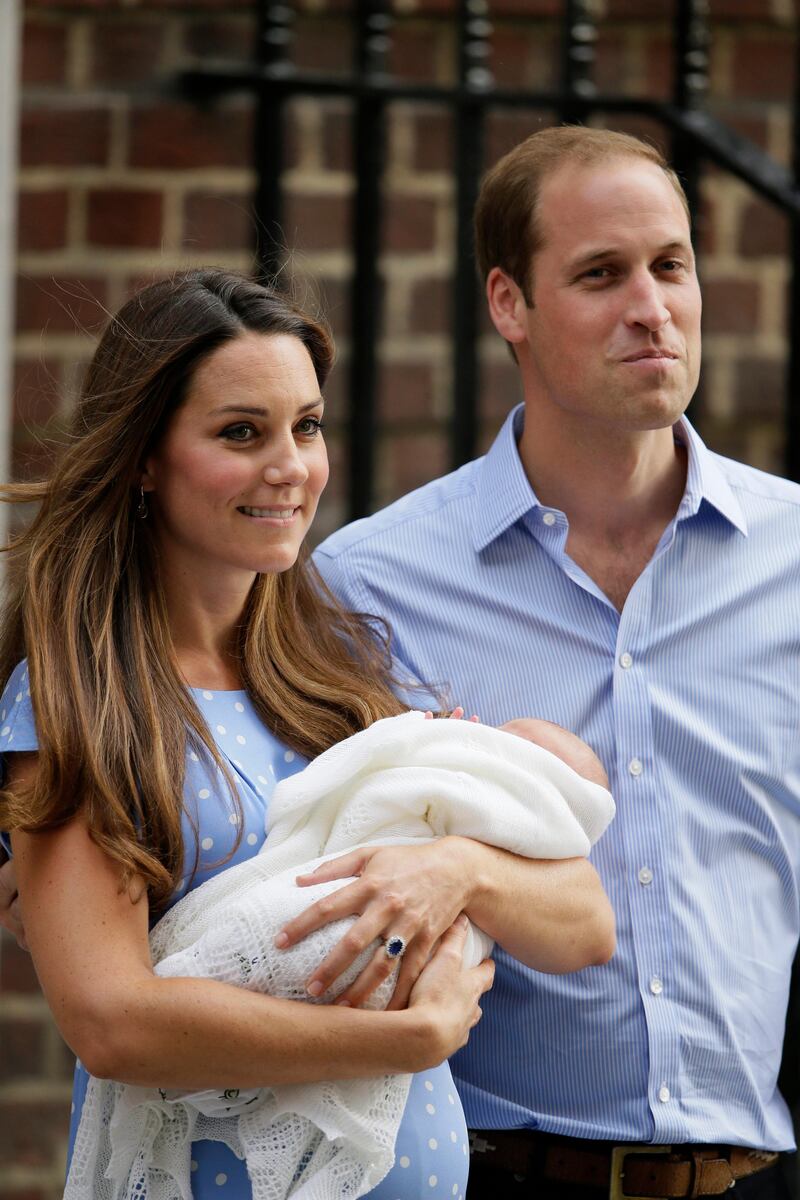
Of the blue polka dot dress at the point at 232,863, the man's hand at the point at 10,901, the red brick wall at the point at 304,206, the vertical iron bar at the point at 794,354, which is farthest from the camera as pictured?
the red brick wall at the point at 304,206

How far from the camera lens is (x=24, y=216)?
11.6ft

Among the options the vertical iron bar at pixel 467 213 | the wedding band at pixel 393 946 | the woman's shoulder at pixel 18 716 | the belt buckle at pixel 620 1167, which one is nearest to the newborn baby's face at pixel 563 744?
the wedding band at pixel 393 946

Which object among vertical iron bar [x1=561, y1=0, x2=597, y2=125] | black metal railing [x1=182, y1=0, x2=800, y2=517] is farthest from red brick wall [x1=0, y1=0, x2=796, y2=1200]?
vertical iron bar [x1=561, y1=0, x2=597, y2=125]

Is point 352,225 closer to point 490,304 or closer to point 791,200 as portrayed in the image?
point 490,304

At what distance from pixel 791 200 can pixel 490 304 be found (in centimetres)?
55

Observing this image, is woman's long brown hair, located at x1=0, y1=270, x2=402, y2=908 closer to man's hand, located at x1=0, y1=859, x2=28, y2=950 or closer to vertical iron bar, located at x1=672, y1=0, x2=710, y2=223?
man's hand, located at x1=0, y1=859, x2=28, y2=950

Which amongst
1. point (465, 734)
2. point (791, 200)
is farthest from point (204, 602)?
point (791, 200)

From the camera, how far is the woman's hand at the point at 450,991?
7.20 ft

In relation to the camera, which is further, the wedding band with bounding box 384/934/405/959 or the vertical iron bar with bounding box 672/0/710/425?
the vertical iron bar with bounding box 672/0/710/425

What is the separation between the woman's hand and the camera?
2.20 m

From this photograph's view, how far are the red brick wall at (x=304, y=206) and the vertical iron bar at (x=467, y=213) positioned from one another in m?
0.34

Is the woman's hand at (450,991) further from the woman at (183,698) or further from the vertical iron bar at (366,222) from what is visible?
the vertical iron bar at (366,222)

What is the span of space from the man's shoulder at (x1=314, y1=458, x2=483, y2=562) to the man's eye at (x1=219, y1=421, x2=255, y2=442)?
482 millimetres

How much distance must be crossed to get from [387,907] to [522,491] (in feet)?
2.61
